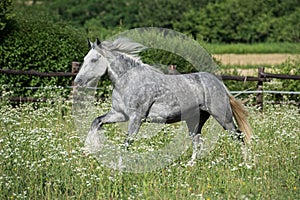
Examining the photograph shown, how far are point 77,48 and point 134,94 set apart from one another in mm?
7210

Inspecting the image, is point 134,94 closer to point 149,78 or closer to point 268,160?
point 149,78

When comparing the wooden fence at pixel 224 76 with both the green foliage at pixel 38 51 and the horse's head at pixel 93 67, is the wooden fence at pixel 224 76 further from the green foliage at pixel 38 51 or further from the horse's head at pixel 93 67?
the horse's head at pixel 93 67

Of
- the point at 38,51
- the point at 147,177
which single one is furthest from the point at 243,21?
the point at 147,177

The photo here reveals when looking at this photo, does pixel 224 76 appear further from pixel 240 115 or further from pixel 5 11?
pixel 5 11

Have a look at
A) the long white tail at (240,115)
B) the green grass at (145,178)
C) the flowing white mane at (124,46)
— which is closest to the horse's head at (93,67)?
the flowing white mane at (124,46)

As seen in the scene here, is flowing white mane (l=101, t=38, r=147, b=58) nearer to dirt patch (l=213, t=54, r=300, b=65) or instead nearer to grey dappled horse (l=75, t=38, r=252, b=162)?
grey dappled horse (l=75, t=38, r=252, b=162)

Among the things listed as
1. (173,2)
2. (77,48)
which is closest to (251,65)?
(77,48)

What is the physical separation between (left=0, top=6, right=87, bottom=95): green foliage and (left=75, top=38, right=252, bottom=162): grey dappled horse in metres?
6.08

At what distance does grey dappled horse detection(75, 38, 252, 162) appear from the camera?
7559mm

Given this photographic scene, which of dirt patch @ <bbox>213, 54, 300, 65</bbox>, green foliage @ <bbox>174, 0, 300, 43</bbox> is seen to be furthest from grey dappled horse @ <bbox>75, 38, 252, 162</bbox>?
green foliage @ <bbox>174, 0, 300, 43</bbox>

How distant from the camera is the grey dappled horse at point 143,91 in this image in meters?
7.56

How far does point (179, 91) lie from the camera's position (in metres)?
7.90

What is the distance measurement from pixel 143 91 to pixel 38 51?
6860 millimetres

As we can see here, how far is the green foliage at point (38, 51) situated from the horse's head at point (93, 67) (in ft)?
20.1
